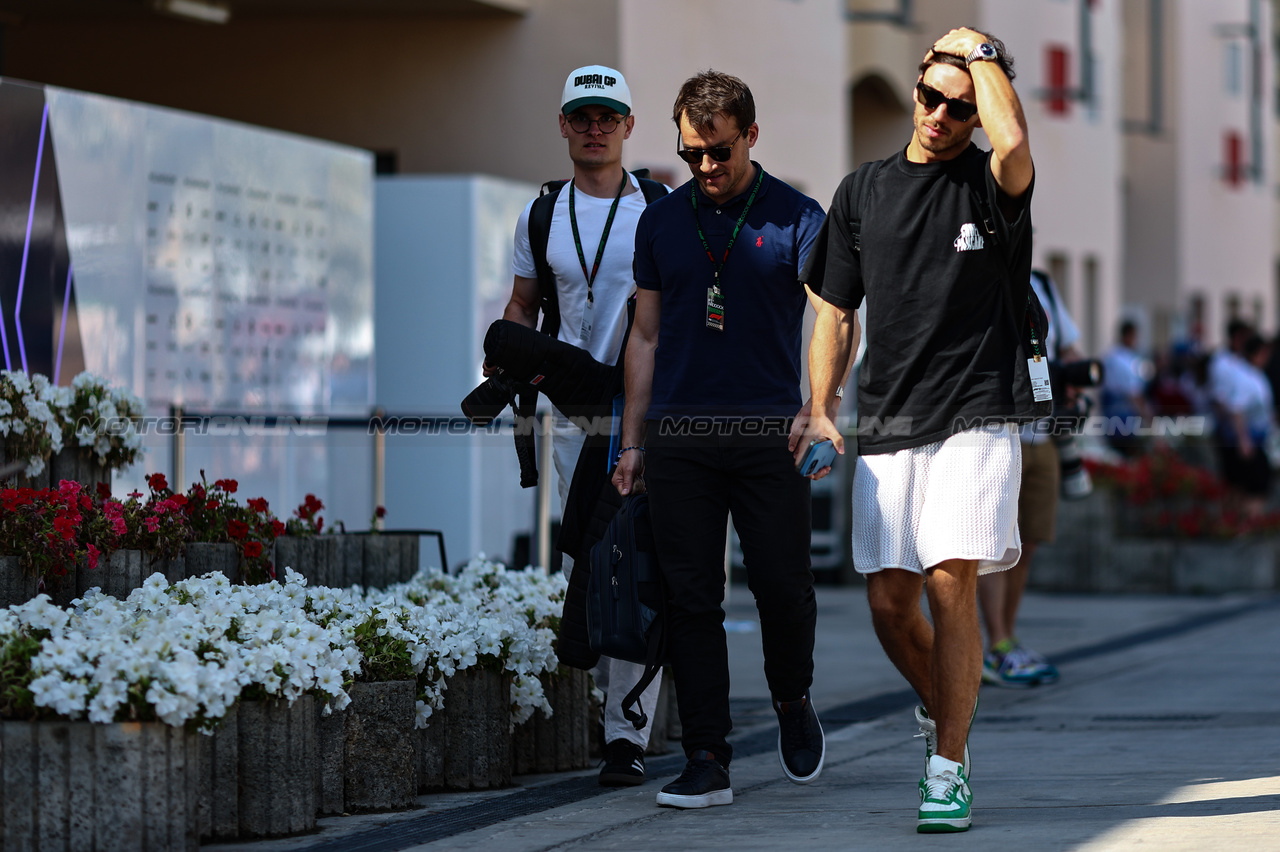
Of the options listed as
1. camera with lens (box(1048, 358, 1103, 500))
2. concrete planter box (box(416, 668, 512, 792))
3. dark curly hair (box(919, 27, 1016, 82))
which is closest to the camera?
dark curly hair (box(919, 27, 1016, 82))

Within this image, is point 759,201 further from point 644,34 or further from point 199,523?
point 644,34

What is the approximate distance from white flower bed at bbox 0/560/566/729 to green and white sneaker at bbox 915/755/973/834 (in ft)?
4.83

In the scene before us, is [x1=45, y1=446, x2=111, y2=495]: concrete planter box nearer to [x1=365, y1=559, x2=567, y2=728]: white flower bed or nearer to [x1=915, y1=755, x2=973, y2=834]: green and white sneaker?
[x1=365, y1=559, x2=567, y2=728]: white flower bed

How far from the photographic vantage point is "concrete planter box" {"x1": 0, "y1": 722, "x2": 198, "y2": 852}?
4.75 metres

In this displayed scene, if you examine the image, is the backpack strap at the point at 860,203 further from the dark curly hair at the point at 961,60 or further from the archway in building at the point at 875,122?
the archway in building at the point at 875,122

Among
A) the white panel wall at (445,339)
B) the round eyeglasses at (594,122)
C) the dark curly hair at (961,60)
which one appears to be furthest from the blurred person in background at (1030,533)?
the white panel wall at (445,339)

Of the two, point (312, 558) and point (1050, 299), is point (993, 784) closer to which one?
point (312, 558)

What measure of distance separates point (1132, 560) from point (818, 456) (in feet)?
33.2

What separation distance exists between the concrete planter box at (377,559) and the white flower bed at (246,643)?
231 mm

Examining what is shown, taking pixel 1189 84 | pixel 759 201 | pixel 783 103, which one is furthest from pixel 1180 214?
pixel 759 201

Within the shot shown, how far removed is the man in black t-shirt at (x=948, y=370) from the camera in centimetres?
527

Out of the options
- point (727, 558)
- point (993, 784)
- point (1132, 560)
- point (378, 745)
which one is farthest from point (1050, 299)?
point (1132, 560)

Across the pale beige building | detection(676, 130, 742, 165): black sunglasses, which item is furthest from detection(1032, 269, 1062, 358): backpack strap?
the pale beige building

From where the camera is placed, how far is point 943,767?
17.3ft
